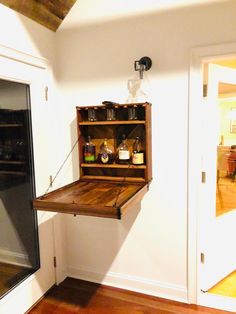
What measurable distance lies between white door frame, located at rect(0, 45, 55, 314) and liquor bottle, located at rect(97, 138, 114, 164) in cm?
51

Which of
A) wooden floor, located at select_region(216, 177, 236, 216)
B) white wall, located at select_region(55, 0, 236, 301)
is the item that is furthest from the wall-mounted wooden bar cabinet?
wooden floor, located at select_region(216, 177, 236, 216)

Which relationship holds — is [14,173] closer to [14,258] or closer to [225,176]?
[14,258]

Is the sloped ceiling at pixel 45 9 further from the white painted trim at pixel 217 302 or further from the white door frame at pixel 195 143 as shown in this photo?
the white painted trim at pixel 217 302

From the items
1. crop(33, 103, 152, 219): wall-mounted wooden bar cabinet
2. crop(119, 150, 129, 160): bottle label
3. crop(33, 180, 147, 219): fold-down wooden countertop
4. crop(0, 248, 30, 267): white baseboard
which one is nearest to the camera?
crop(33, 180, 147, 219): fold-down wooden countertop

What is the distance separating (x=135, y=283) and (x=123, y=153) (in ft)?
3.93

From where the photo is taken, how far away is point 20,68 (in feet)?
6.60

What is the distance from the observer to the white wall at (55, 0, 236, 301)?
80.7 inches

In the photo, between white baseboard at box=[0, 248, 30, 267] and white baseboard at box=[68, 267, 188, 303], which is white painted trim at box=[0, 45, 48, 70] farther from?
white baseboard at box=[68, 267, 188, 303]

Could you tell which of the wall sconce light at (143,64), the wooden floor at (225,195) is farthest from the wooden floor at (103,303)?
the wall sconce light at (143,64)

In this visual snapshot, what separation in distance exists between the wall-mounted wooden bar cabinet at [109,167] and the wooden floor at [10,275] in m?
0.72

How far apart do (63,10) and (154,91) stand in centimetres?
108

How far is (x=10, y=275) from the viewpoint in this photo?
2.09 metres

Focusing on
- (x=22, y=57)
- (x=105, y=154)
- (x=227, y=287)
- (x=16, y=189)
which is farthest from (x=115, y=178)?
(x=227, y=287)

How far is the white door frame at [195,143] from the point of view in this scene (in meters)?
1.95
